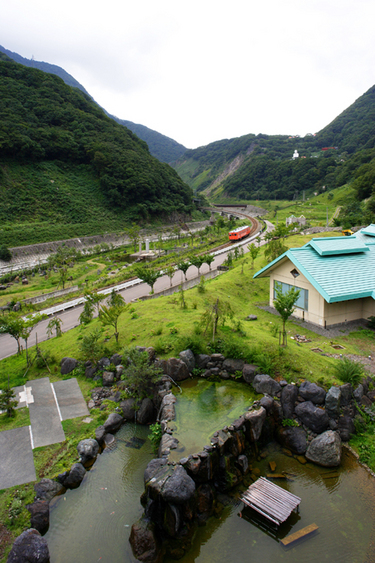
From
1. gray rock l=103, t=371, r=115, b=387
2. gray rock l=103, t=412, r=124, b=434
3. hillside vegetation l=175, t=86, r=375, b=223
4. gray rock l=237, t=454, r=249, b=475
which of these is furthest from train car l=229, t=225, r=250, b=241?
gray rock l=237, t=454, r=249, b=475

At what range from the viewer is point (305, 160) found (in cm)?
11612

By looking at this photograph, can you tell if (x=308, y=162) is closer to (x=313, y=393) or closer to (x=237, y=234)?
(x=237, y=234)

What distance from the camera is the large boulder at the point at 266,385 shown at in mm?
14047

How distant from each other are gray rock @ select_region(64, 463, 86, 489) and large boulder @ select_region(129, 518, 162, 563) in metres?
3.02

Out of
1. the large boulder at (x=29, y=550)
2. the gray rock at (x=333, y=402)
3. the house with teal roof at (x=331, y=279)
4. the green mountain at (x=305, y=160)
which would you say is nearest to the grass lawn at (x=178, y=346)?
the gray rock at (x=333, y=402)

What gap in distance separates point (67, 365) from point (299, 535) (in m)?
13.4

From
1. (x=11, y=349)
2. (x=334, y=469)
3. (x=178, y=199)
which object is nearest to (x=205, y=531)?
(x=334, y=469)

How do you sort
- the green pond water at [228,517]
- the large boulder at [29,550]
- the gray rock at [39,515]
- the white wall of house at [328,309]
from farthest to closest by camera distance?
the white wall of house at [328,309] → the gray rock at [39,515] → the green pond water at [228,517] → the large boulder at [29,550]

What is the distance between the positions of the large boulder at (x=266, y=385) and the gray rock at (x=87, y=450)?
7.17 meters

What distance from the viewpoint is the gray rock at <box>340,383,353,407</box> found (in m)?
13.1

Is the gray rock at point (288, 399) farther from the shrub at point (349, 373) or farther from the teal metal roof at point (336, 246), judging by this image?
the teal metal roof at point (336, 246)

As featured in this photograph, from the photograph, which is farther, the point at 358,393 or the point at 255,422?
the point at 358,393

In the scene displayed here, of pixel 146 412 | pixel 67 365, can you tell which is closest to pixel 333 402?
pixel 146 412

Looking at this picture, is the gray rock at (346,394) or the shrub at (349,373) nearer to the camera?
the gray rock at (346,394)
